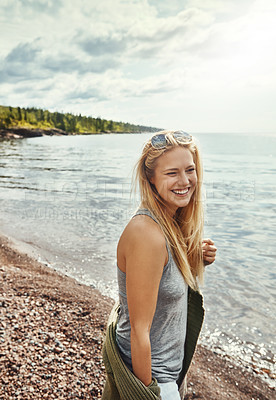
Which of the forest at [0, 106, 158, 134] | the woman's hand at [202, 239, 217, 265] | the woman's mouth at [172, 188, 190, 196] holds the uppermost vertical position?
the forest at [0, 106, 158, 134]

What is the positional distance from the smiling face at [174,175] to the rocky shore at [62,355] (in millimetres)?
2965

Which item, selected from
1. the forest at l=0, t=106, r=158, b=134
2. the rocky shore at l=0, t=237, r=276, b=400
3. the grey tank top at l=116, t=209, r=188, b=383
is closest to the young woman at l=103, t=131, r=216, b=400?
the grey tank top at l=116, t=209, r=188, b=383

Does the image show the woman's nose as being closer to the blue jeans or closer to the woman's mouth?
the woman's mouth

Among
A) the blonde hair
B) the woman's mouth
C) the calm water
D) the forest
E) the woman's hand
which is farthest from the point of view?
the forest

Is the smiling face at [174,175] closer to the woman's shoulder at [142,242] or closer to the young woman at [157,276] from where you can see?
the young woman at [157,276]

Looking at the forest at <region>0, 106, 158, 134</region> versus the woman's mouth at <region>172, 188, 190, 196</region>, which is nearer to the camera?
the woman's mouth at <region>172, 188, 190, 196</region>

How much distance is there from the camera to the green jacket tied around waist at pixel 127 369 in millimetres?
1849

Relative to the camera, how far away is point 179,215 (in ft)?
8.43

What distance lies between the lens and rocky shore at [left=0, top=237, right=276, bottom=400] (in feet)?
12.7

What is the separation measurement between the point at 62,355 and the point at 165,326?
2.91m

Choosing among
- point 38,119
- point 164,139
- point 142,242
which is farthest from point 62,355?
point 38,119

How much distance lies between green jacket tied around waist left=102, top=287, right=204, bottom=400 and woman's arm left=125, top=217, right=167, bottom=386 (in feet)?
0.21

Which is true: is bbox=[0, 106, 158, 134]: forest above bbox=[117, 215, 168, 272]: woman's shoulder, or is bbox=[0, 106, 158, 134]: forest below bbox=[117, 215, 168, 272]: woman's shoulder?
above

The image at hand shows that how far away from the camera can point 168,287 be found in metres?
1.98
